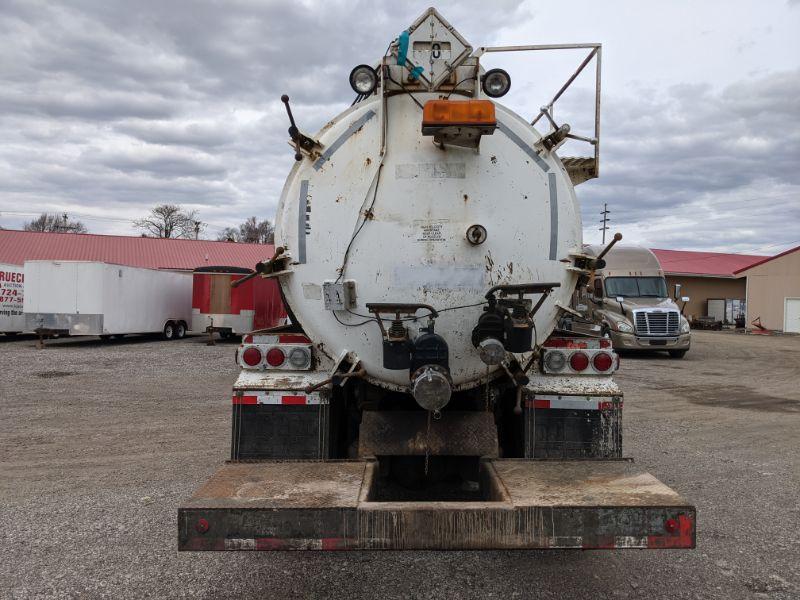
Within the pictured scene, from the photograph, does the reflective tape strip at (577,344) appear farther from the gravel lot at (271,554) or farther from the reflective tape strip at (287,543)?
the reflective tape strip at (287,543)

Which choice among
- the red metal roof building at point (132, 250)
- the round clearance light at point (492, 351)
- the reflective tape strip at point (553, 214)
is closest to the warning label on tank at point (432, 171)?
the reflective tape strip at point (553, 214)

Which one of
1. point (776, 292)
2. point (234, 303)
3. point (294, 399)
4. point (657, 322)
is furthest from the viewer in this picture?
point (776, 292)

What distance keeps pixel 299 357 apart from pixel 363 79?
1791 mm

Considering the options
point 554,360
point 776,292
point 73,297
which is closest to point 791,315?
point 776,292

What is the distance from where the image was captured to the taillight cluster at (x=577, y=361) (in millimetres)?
4023

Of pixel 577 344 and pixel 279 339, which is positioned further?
pixel 577 344

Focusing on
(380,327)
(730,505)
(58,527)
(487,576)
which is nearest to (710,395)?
(730,505)

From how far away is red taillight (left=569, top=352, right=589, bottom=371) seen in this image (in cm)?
404

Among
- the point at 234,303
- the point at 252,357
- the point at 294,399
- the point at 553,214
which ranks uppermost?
the point at 553,214

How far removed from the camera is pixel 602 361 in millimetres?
4031

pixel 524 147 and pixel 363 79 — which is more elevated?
pixel 363 79

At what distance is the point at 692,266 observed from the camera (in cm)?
4497

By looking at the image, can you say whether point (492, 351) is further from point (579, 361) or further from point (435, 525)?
point (579, 361)

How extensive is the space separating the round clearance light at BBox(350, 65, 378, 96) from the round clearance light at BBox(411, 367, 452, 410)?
1.88 metres
